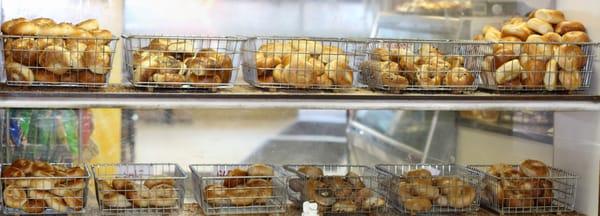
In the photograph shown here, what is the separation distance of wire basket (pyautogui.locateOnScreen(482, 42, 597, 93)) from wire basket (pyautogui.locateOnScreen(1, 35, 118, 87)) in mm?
1251

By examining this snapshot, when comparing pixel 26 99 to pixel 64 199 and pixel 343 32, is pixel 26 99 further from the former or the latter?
pixel 343 32

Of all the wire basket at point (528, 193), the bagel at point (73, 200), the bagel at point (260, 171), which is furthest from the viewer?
the wire basket at point (528, 193)

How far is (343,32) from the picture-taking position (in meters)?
3.31

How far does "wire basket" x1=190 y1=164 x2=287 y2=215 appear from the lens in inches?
108

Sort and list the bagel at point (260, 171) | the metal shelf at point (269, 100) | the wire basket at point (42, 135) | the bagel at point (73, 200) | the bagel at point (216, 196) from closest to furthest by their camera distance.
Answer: the metal shelf at point (269, 100), the bagel at point (73, 200), the bagel at point (216, 196), the bagel at point (260, 171), the wire basket at point (42, 135)

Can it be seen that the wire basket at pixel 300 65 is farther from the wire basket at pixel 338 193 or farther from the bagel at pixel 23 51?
the bagel at pixel 23 51

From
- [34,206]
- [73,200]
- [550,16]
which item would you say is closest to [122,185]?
[73,200]

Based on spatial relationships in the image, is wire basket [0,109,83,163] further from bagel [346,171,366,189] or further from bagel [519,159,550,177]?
bagel [519,159,550,177]

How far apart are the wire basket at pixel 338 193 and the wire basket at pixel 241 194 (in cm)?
8

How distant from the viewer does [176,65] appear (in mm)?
2629

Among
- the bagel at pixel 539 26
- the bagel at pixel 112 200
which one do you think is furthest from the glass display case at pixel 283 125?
the bagel at pixel 539 26

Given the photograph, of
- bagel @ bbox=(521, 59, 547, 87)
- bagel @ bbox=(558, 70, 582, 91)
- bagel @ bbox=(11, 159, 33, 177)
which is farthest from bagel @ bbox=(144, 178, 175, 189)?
bagel @ bbox=(558, 70, 582, 91)

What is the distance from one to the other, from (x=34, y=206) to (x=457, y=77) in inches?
54.3

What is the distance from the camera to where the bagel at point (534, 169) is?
3.01 m
